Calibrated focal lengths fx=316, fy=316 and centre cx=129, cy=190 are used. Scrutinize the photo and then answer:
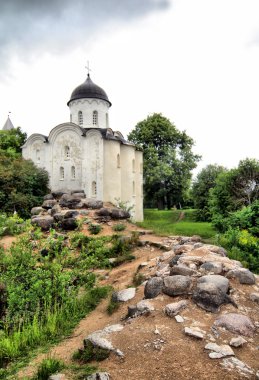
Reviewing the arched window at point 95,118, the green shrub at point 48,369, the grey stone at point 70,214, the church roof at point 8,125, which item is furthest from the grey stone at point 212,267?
the church roof at point 8,125

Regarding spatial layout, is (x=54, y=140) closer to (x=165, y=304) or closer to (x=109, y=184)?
(x=109, y=184)

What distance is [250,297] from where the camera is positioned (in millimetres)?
6211

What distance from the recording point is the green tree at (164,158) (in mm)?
32844

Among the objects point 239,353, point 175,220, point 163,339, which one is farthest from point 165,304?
point 175,220

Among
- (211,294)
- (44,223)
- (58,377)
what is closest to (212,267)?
(211,294)

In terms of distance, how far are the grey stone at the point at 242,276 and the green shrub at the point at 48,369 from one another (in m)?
3.95

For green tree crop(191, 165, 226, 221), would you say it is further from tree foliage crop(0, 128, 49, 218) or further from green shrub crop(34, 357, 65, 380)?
green shrub crop(34, 357, 65, 380)

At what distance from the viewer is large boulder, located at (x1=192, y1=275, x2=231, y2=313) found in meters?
5.74

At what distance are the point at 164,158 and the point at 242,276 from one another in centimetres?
2734

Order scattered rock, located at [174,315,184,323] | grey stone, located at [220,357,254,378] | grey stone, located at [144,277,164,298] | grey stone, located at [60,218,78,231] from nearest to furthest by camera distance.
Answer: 1. grey stone, located at [220,357,254,378]
2. scattered rock, located at [174,315,184,323]
3. grey stone, located at [144,277,164,298]
4. grey stone, located at [60,218,78,231]

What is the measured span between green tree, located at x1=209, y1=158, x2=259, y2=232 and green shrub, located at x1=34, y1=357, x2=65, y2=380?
583 inches

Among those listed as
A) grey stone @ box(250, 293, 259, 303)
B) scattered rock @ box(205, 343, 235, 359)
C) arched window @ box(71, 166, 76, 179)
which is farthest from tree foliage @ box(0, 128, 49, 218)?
scattered rock @ box(205, 343, 235, 359)

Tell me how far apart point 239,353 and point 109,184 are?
65.5 ft

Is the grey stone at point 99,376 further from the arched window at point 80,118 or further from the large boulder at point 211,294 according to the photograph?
the arched window at point 80,118
